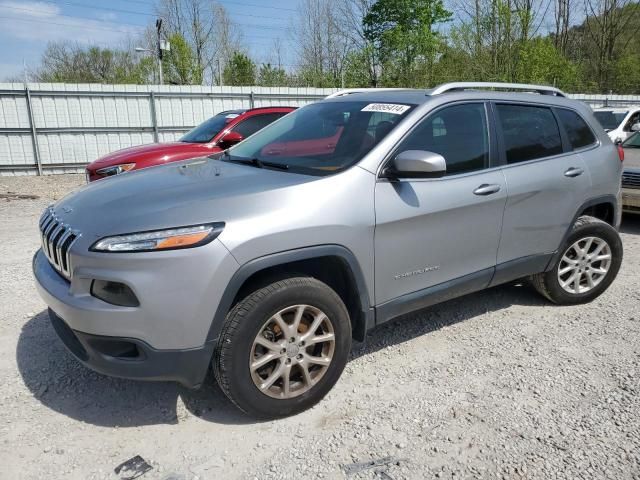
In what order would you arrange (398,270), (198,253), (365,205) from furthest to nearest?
(398,270), (365,205), (198,253)

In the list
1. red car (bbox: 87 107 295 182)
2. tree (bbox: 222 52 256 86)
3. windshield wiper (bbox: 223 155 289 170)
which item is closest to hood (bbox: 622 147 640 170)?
red car (bbox: 87 107 295 182)

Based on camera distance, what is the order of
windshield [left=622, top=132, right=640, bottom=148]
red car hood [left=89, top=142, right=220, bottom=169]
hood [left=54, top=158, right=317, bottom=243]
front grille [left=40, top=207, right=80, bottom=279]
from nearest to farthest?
hood [left=54, top=158, right=317, bottom=243] < front grille [left=40, top=207, right=80, bottom=279] < red car hood [left=89, top=142, right=220, bottom=169] < windshield [left=622, top=132, right=640, bottom=148]

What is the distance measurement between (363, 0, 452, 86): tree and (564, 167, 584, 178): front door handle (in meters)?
22.4

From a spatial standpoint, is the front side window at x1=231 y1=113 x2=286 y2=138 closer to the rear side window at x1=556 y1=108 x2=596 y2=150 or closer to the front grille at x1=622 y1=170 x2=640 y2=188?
the rear side window at x1=556 y1=108 x2=596 y2=150

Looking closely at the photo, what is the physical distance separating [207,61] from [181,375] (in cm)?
3459

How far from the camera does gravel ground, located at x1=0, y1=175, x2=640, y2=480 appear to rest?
2398mm

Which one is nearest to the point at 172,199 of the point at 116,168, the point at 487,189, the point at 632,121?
the point at 487,189

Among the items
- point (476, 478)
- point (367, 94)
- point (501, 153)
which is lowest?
point (476, 478)

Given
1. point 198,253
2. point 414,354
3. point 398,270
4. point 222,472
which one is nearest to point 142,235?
point 198,253

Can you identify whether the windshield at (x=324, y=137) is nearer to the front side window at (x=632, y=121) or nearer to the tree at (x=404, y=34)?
the front side window at (x=632, y=121)

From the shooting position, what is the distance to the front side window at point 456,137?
3.12m

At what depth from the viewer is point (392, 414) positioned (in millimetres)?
2777

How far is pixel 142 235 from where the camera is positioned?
2316mm

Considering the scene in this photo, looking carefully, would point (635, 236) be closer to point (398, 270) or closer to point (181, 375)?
point (398, 270)
